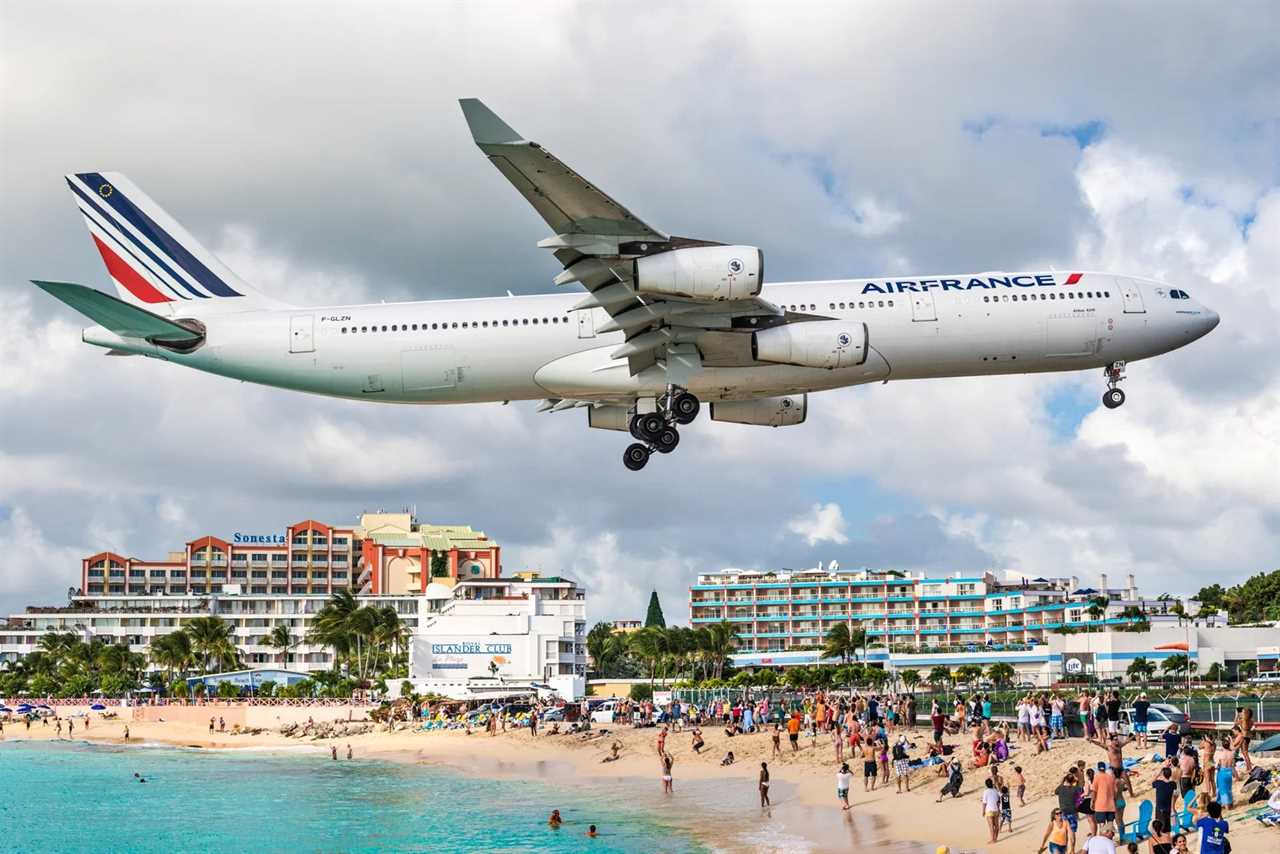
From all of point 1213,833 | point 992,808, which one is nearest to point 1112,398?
point 992,808

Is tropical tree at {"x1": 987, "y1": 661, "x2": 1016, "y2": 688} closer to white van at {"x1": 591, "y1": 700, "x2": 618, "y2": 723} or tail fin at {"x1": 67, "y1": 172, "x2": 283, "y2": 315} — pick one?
white van at {"x1": 591, "y1": 700, "x2": 618, "y2": 723}

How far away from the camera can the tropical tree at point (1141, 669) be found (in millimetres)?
115188

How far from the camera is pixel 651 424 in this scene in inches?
1742

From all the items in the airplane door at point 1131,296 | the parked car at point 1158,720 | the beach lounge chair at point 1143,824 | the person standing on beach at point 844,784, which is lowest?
the person standing on beach at point 844,784

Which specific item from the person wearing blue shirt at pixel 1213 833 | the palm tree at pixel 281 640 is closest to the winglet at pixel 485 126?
the person wearing blue shirt at pixel 1213 833

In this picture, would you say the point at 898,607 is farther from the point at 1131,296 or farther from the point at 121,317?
the point at 121,317

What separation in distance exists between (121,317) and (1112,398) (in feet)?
107

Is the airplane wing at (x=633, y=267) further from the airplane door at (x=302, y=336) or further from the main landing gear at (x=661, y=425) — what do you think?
the airplane door at (x=302, y=336)

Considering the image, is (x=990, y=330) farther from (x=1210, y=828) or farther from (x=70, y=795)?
(x=70, y=795)

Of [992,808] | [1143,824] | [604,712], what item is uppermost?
[1143,824]

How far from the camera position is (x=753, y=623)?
7697 inches

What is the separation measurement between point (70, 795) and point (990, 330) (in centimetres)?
6486

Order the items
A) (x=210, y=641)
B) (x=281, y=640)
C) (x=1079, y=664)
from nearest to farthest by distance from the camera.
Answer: (x=1079, y=664) < (x=210, y=641) < (x=281, y=640)

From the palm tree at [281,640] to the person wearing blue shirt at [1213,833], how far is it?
16164cm
